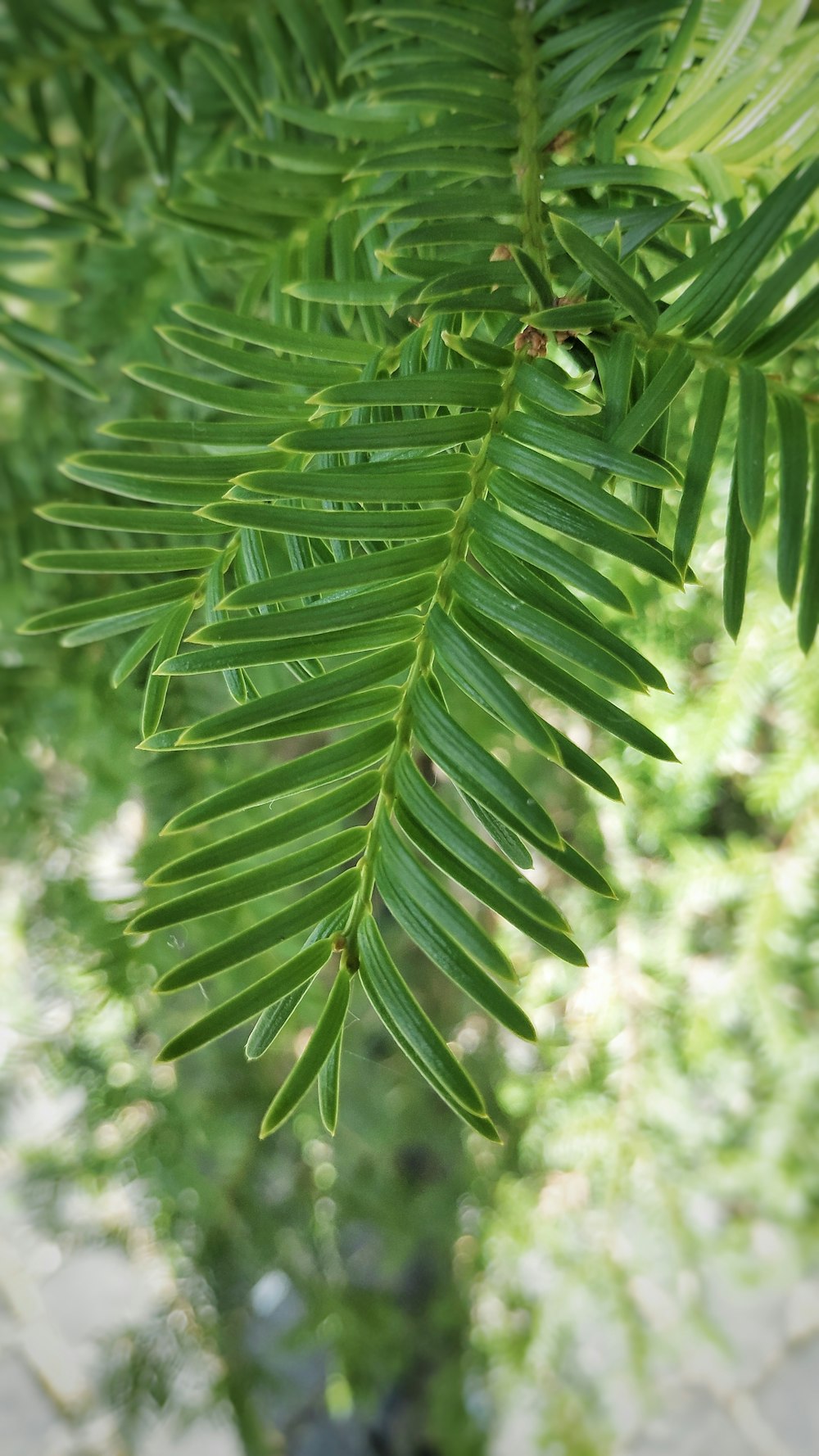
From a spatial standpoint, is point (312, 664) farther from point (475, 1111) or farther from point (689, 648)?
point (689, 648)

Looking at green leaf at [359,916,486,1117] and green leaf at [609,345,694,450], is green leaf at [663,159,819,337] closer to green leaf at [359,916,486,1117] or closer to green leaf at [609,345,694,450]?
green leaf at [609,345,694,450]

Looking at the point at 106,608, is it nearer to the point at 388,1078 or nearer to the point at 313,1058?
the point at 313,1058

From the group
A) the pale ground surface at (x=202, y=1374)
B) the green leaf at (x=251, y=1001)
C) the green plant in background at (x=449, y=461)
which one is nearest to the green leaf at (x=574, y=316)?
the green plant in background at (x=449, y=461)

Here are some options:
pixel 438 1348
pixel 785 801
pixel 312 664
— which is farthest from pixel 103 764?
pixel 438 1348

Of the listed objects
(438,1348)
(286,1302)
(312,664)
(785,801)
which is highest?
(312,664)

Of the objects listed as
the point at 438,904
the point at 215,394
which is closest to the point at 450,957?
the point at 438,904

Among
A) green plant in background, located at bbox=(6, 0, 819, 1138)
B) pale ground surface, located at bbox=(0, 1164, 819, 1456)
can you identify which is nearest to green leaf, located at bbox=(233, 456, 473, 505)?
green plant in background, located at bbox=(6, 0, 819, 1138)

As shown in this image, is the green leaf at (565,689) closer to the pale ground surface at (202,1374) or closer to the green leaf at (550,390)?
the green leaf at (550,390)
